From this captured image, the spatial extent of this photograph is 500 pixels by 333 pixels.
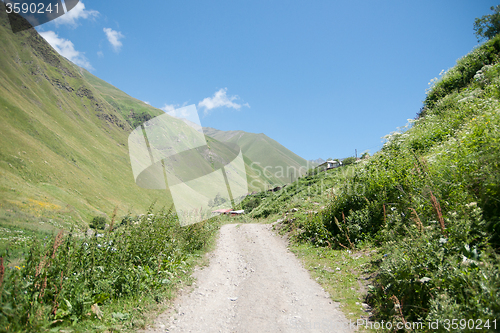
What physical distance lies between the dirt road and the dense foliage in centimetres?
87

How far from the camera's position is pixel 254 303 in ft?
18.2

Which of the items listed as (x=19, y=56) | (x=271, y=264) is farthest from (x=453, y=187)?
(x=19, y=56)

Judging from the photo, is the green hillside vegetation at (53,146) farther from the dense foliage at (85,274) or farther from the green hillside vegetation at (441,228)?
the green hillside vegetation at (441,228)

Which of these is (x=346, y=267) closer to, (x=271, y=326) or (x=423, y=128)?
(x=271, y=326)

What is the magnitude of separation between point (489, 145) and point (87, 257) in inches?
316

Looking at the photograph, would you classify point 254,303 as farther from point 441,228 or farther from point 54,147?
point 54,147

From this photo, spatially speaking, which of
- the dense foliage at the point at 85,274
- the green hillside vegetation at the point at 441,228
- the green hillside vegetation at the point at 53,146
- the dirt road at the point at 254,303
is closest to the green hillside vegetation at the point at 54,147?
the green hillside vegetation at the point at 53,146

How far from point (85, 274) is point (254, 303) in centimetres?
366

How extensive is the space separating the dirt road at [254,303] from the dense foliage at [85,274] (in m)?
0.87

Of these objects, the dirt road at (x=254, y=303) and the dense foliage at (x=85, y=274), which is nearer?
the dense foliage at (x=85, y=274)

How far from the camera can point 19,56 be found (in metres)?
144

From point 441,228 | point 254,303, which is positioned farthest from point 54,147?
point 441,228

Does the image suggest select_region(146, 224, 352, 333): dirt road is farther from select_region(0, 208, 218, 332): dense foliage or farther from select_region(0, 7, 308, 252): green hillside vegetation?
select_region(0, 7, 308, 252): green hillside vegetation

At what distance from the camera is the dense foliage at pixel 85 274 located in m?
3.17
